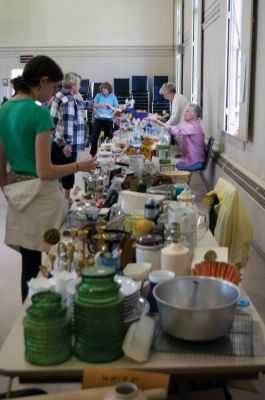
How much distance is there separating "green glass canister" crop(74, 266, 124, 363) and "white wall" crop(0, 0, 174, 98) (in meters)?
13.1

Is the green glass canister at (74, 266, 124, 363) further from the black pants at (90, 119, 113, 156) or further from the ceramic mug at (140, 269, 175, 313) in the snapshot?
the black pants at (90, 119, 113, 156)

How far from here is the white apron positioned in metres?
2.45

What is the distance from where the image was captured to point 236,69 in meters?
5.93

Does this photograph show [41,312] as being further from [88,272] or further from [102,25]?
[102,25]

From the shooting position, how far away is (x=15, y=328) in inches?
60.5

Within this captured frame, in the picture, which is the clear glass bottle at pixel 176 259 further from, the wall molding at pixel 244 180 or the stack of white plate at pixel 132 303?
the wall molding at pixel 244 180

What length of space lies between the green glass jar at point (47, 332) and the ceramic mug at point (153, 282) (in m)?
0.32

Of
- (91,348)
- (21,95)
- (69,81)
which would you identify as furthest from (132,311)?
(69,81)

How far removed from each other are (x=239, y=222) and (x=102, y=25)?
12.1 m

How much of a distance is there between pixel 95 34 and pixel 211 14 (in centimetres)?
726

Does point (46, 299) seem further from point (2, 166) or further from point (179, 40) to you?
point (179, 40)

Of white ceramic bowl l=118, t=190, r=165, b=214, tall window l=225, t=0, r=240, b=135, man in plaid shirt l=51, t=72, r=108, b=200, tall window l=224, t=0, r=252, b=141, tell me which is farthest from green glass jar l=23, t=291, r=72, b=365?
tall window l=225, t=0, r=240, b=135

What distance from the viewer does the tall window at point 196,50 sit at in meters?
8.37

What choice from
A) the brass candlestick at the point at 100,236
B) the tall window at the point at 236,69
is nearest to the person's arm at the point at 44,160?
the brass candlestick at the point at 100,236
